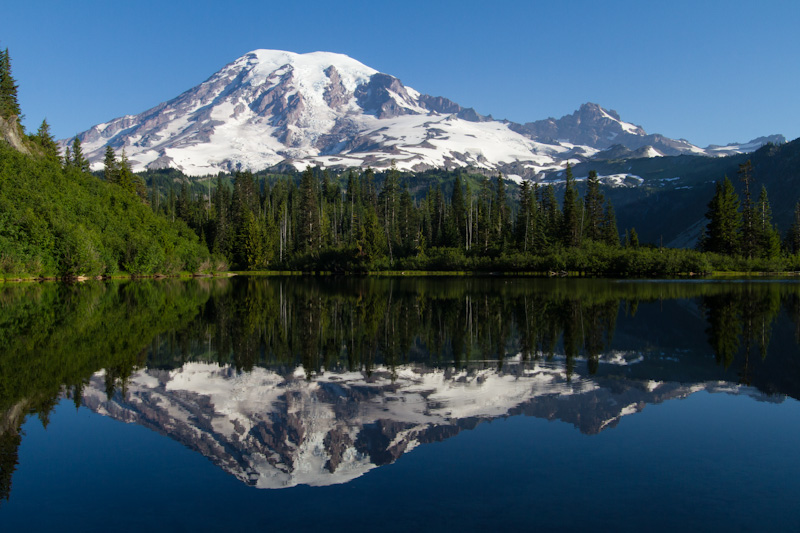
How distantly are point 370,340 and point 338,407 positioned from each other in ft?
23.0

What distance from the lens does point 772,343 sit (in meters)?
14.7

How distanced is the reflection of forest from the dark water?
0.37 feet

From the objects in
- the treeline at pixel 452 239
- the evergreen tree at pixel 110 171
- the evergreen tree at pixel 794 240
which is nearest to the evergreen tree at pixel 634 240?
the treeline at pixel 452 239

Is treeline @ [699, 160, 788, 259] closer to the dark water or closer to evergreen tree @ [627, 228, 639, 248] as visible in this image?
evergreen tree @ [627, 228, 639, 248]

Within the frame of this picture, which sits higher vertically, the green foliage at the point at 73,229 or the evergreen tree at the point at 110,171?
A: the evergreen tree at the point at 110,171

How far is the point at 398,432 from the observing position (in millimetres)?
7879

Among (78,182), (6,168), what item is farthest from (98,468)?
(78,182)

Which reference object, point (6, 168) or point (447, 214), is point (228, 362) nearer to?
point (6, 168)

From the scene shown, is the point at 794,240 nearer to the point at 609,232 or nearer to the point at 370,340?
the point at 609,232

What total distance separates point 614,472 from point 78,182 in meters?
73.1

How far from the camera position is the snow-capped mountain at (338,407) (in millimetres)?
7086

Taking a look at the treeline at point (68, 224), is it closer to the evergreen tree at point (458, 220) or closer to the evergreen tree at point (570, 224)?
the evergreen tree at point (458, 220)

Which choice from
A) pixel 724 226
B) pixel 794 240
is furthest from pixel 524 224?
pixel 794 240

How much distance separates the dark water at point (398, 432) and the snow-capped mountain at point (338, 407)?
0.14 feet
